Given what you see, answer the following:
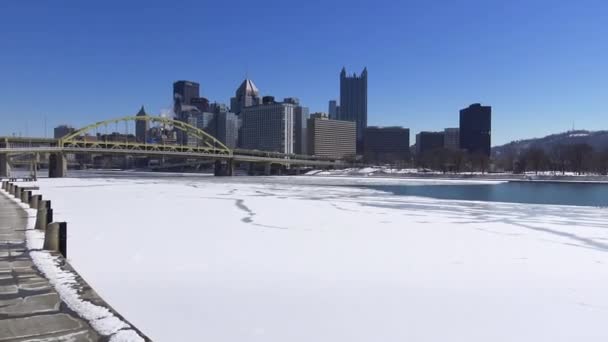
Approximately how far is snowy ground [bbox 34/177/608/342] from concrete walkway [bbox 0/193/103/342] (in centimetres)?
76

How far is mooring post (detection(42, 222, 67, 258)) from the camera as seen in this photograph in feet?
30.1

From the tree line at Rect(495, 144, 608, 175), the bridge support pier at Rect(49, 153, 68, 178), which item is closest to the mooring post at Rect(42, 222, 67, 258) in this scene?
the bridge support pier at Rect(49, 153, 68, 178)

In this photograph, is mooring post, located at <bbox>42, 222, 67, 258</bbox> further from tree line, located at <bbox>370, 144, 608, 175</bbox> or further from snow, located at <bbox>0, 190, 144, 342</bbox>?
tree line, located at <bbox>370, 144, 608, 175</bbox>

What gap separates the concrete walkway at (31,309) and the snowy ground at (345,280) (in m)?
0.76

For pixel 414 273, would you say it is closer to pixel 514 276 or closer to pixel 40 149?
pixel 514 276

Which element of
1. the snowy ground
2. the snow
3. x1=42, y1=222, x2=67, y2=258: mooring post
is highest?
x1=42, y1=222, x2=67, y2=258: mooring post

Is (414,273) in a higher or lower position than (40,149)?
lower

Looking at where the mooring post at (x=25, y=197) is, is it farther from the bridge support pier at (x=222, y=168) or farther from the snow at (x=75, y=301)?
the bridge support pier at (x=222, y=168)

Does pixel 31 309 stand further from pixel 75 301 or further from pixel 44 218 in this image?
pixel 44 218

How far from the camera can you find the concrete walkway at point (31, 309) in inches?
194

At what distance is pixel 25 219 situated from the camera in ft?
47.1

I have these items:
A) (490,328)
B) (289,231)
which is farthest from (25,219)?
(490,328)

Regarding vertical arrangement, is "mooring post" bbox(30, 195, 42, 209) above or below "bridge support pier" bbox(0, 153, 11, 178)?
below

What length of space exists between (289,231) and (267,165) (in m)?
123
